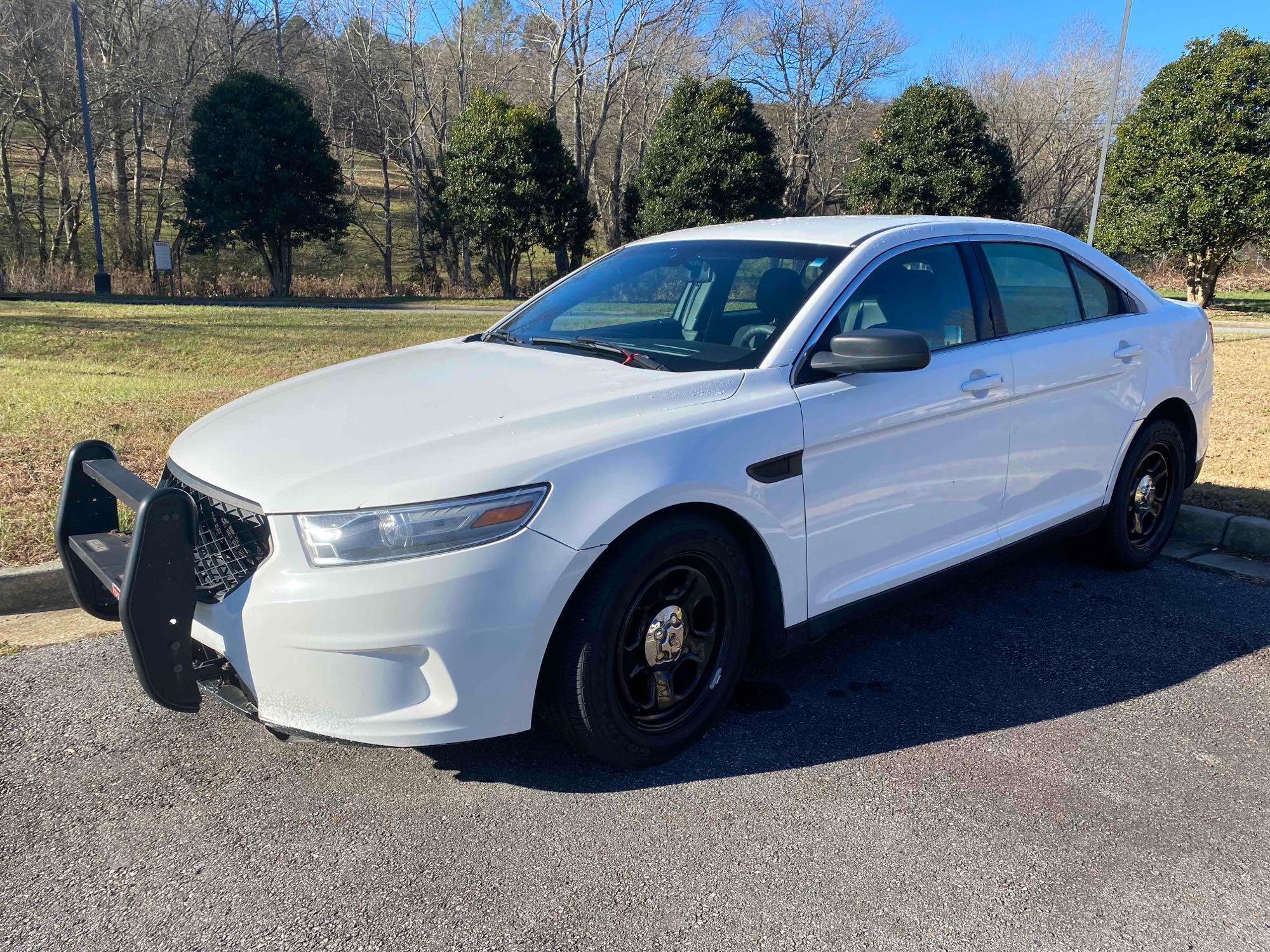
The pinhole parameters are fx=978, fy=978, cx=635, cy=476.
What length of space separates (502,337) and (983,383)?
1959 millimetres

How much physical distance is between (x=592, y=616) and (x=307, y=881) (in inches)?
39.3

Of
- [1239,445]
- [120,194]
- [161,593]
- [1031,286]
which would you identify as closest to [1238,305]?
[1239,445]

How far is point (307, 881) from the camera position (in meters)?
2.52

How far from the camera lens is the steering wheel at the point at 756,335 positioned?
3418 millimetres

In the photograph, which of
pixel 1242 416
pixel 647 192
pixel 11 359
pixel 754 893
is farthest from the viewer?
pixel 647 192

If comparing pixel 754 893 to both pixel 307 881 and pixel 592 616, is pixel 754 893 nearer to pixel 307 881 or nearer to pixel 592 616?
pixel 592 616

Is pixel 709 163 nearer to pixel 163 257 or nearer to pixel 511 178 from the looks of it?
pixel 511 178

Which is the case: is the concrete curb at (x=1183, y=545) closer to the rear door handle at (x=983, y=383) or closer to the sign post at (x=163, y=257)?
the rear door handle at (x=983, y=383)

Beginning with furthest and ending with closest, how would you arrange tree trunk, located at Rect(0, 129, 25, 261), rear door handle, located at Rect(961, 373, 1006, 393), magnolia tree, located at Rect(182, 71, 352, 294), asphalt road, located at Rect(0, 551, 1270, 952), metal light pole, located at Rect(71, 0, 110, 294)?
tree trunk, located at Rect(0, 129, 25, 261) < magnolia tree, located at Rect(182, 71, 352, 294) < metal light pole, located at Rect(71, 0, 110, 294) < rear door handle, located at Rect(961, 373, 1006, 393) < asphalt road, located at Rect(0, 551, 1270, 952)

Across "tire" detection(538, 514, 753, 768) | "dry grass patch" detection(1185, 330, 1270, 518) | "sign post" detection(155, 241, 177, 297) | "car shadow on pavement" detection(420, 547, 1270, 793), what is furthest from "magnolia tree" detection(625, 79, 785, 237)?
"tire" detection(538, 514, 753, 768)

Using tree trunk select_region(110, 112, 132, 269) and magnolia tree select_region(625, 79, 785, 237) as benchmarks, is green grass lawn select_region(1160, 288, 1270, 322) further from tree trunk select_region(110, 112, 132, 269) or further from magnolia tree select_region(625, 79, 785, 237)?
tree trunk select_region(110, 112, 132, 269)

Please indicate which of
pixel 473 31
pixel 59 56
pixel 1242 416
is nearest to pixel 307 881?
pixel 1242 416

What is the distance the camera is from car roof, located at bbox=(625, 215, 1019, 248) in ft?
12.4

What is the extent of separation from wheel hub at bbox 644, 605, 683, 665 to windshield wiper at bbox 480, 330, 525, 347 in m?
1.44
